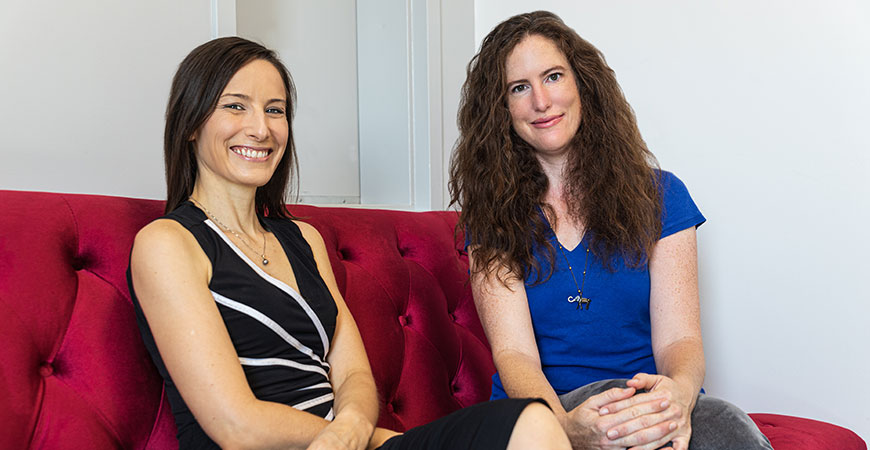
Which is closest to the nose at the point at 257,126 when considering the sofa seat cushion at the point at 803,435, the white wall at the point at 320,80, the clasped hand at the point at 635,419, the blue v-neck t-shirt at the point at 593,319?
the blue v-neck t-shirt at the point at 593,319

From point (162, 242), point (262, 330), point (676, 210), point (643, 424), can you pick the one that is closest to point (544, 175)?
point (676, 210)

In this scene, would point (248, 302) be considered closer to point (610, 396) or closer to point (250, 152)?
point (250, 152)

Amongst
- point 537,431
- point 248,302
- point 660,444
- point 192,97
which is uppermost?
point 192,97

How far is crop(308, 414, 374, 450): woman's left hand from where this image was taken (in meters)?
1.18

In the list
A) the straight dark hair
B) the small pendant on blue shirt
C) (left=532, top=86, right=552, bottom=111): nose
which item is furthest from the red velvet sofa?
(left=532, top=86, right=552, bottom=111): nose

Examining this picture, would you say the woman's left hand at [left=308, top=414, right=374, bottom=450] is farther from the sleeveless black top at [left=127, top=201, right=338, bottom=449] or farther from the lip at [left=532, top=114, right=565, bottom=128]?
the lip at [left=532, top=114, right=565, bottom=128]

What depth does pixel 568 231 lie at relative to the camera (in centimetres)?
166

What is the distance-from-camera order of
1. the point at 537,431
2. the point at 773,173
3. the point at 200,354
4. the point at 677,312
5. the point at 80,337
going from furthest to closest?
the point at 773,173, the point at 677,312, the point at 80,337, the point at 200,354, the point at 537,431

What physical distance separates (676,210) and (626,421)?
544 mm

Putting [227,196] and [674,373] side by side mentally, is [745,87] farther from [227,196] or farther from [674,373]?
[227,196]

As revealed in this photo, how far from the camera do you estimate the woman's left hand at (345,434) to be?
3.87ft

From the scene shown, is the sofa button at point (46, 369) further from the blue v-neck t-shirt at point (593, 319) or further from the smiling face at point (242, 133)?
the blue v-neck t-shirt at point (593, 319)

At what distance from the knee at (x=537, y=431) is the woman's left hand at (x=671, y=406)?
0.76 ft

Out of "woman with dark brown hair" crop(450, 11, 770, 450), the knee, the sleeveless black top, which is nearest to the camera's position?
the knee
